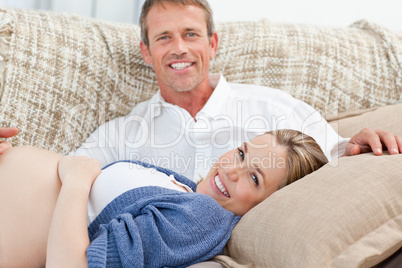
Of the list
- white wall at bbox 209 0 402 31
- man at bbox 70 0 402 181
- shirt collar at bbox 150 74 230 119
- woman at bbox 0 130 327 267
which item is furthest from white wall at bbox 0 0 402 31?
woman at bbox 0 130 327 267

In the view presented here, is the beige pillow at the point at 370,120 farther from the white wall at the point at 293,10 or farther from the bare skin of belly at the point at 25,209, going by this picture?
the bare skin of belly at the point at 25,209

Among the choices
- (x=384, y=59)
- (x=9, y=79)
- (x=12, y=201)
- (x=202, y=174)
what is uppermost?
(x=384, y=59)

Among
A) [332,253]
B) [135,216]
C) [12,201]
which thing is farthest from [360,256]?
[12,201]

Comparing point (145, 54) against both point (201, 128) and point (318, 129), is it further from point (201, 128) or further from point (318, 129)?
point (318, 129)

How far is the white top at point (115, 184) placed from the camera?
115 centimetres

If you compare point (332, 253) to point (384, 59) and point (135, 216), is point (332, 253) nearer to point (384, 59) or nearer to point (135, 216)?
point (135, 216)

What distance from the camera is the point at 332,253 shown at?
0.96m

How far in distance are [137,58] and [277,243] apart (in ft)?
3.92

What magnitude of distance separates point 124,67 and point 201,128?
1.40ft

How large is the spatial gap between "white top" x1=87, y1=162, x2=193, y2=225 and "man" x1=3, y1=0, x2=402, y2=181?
0.51 m

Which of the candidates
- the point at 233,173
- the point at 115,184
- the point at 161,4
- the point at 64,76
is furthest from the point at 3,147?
the point at 161,4

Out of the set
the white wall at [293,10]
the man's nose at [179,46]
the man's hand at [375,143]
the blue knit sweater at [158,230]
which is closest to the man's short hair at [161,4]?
the man's nose at [179,46]

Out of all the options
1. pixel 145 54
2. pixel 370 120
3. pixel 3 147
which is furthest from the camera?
pixel 145 54

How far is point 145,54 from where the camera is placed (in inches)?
76.0
